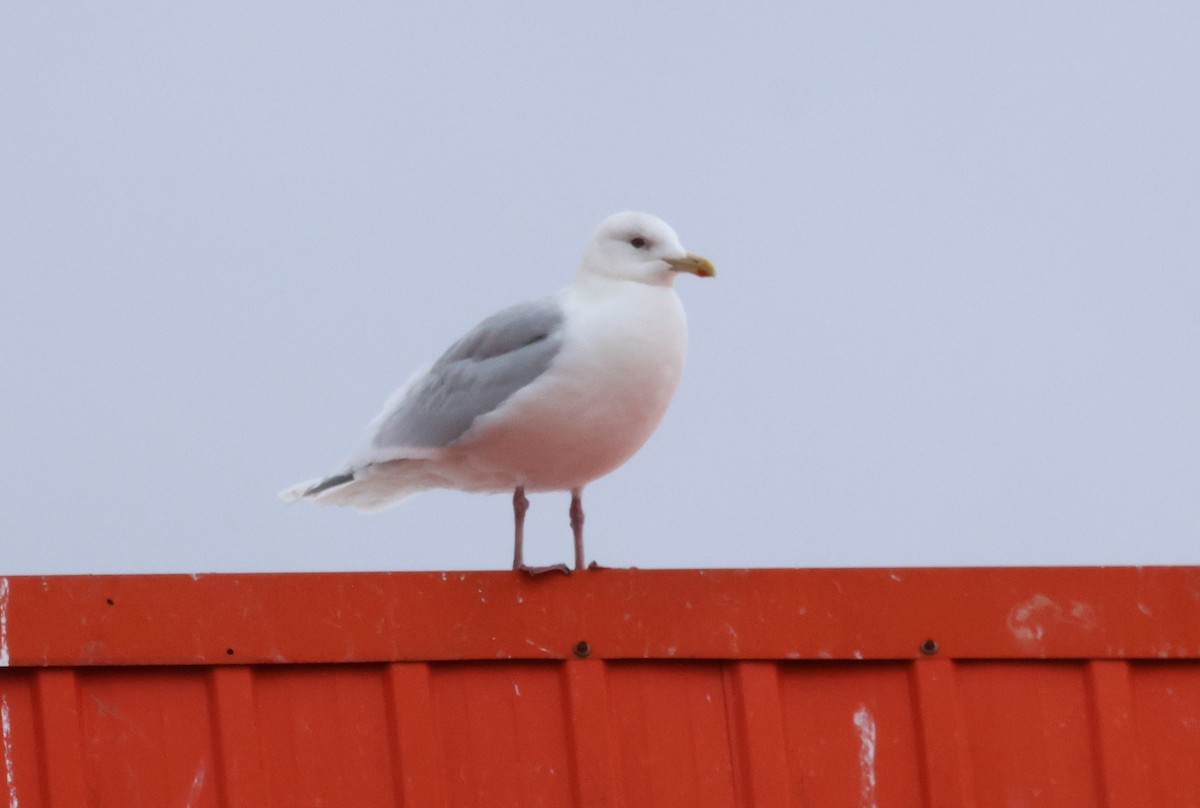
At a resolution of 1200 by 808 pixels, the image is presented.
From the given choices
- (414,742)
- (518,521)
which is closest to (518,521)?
(518,521)

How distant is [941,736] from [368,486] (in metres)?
2.43

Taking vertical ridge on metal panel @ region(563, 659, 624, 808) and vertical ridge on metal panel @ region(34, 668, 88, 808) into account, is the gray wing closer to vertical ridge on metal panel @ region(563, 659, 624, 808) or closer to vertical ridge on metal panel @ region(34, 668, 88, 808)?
vertical ridge on metal panel @ region(563, 659, 624, 808)

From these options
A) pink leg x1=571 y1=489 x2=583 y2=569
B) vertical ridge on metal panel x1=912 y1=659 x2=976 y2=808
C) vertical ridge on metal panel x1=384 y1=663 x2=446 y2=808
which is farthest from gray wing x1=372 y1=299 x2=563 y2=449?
vertical ridge on metal panel x1=912 y1=659 x2=976 y2=808

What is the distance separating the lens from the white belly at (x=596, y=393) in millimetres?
5297

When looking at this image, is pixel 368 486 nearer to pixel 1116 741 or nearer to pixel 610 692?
pixel 610 692

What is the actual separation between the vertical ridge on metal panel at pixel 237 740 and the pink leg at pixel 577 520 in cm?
172

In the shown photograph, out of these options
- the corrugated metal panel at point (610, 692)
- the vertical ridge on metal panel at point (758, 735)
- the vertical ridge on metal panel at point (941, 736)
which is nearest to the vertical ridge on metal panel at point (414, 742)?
the corrugated metal panel at point (610, 692)

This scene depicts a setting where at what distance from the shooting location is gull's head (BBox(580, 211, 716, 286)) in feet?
18.4

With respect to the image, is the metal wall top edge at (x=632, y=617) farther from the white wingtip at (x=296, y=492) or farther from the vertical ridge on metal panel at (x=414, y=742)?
the white wingtip at (x=296, y=492)

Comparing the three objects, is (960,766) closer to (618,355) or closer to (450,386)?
(618,355)

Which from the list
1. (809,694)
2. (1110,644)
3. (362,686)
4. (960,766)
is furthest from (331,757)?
(1110,644)

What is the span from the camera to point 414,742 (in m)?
4.28

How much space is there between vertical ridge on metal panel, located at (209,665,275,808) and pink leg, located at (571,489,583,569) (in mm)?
1723

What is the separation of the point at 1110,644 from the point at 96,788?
2266 millimetres
